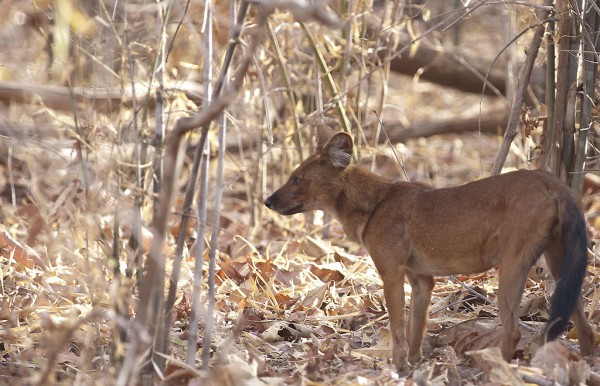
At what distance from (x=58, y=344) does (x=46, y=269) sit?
129 inches

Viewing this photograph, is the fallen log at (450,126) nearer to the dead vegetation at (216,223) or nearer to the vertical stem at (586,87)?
the dead vegetation at (216,223)

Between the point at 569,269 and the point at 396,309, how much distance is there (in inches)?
42.4

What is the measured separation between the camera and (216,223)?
4.18 meters

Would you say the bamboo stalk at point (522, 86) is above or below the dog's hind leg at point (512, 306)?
above

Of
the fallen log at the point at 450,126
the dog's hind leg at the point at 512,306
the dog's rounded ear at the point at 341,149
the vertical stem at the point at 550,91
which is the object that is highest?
the vertical stem at the point at 550,91

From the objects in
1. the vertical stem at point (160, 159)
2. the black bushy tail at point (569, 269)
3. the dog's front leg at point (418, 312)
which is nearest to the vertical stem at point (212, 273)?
the vertical stem at point (160, 159)

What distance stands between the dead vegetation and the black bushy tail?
0.13m

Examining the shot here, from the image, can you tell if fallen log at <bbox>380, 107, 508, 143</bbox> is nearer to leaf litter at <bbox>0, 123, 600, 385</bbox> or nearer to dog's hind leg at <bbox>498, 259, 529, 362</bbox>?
leaf litter at <bbox>0, 123, 600, 385</bbox>

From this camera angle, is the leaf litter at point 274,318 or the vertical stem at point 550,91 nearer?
the leaf litter at point 274,318

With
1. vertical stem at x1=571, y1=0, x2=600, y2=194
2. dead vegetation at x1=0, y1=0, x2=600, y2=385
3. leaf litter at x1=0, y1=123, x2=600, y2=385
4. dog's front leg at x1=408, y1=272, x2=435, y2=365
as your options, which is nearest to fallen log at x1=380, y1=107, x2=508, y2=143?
dead vegetation at x1=0, y1=0, x2=600, y2=385

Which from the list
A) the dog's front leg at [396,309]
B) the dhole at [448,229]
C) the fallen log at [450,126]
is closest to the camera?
the dhole at [448,229]

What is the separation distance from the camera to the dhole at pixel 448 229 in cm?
443

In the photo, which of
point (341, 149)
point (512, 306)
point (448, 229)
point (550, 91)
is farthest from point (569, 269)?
point (341, 149)

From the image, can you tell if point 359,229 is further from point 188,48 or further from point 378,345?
point 188,48
